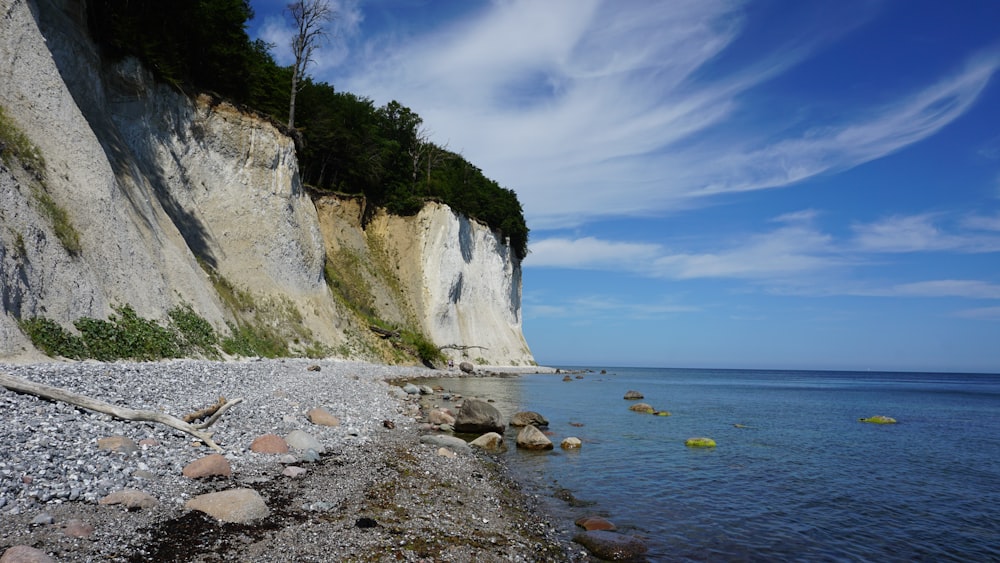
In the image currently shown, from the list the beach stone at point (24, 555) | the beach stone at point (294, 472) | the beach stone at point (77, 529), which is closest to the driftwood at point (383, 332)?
the beach stone at point (294, 472)

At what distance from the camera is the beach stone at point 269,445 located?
28.2ft

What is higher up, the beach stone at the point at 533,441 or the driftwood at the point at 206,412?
the driftwood at the point at 206,412

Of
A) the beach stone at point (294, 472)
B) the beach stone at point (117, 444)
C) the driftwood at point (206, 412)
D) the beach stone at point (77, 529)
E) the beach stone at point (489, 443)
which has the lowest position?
the beach stone at point (489, 443)

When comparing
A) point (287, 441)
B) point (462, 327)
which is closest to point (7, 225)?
point (287, 441)

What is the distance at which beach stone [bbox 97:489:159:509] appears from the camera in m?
5.64

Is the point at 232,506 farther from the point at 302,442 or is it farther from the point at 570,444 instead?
the point at 570,444

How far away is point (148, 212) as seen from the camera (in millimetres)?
19422

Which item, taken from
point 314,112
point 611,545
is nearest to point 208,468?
point 611,545

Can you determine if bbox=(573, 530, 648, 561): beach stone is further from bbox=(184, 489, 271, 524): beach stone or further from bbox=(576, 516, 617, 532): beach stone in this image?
bbox=(184, 489, 271, 524): beach stone

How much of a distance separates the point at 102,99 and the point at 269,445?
1925cm

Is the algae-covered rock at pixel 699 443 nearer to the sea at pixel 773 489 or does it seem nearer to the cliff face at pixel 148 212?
the sea at pixel 773 489

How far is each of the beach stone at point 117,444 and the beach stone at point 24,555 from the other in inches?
106

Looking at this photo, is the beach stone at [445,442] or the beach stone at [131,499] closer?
the beach stone at [131,499]

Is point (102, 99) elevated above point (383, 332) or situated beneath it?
elevated above
